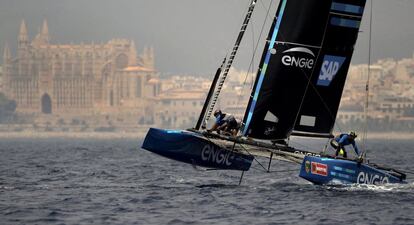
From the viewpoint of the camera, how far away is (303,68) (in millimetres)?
27391

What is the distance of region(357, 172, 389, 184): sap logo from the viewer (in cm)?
2686

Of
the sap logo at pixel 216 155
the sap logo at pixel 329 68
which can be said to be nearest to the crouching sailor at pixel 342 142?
the sap logo at pixel 329 68

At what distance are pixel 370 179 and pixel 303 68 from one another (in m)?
3.06

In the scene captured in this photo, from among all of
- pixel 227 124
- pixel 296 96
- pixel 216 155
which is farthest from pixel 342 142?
pixel 216 155

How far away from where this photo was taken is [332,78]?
27.9 m

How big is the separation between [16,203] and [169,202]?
3.36 m

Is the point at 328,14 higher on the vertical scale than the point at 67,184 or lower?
higher

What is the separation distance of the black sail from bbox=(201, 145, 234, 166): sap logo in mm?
991

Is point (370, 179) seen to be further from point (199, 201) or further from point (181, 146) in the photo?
point (181, 146)

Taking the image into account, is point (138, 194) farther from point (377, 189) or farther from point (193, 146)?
point (377, 189)

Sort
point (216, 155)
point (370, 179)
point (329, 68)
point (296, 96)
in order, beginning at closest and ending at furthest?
point (370, 179) → point (296, 96) → point (329, 68) → point (216, 155)

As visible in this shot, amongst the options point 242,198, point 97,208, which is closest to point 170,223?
point 97,208

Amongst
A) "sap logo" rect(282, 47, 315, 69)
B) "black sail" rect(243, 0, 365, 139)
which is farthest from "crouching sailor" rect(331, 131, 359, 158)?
"sap logo" rect(282, 47, 315, 69)

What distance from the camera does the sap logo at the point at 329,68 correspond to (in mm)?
27734
